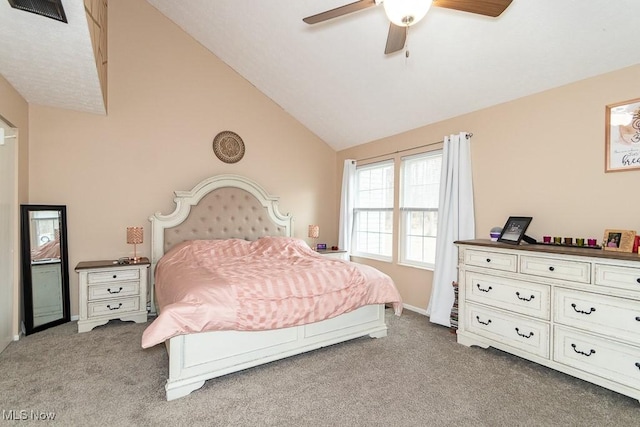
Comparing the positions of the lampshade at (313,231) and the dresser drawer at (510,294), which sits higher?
the lampshade at (313,231)

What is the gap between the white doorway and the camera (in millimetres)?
2834

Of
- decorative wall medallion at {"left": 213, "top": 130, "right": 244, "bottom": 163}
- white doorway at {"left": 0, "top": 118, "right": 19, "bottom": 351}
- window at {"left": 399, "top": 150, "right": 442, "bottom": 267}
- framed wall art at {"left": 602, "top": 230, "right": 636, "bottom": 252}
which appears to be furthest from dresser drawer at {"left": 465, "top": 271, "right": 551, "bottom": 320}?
white doorway at {"left": 0, "top": 118, "right": 19, "bottom": 351}

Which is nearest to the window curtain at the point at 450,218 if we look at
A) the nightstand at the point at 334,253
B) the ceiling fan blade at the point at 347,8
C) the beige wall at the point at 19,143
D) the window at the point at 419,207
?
the window at the point at 419,207

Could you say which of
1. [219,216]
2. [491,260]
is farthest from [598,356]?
[219,216]

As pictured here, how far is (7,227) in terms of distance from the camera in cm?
296

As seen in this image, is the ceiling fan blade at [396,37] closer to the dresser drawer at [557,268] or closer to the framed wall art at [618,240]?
the dresser drawer at [557,268]

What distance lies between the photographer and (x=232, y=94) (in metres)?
4.73

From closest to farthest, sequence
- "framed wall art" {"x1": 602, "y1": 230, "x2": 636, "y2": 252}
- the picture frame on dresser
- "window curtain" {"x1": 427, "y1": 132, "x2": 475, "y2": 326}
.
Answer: "framed wall art" {"x1": 602, "y1": 230, "x2": 636, "y2": 252}, the picture frame on dresser, "window curtain" {"x1": 427, "y1": 132, "x2": 475, "y2": 326}

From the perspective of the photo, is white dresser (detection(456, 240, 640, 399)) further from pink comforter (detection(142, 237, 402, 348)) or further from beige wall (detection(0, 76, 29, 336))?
beige wall (detection(0, 76, 29, 336))

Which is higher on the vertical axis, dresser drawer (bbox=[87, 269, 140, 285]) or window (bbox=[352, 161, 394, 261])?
window (bbox=[352, 161, 394, 261])

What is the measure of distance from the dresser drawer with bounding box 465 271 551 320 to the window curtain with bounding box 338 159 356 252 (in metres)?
2.44

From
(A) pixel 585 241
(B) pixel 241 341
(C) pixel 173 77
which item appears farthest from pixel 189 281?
(A) pixel 585 241

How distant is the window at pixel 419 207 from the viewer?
4102 mm

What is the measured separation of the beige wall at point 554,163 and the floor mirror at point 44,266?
15.2 feet
